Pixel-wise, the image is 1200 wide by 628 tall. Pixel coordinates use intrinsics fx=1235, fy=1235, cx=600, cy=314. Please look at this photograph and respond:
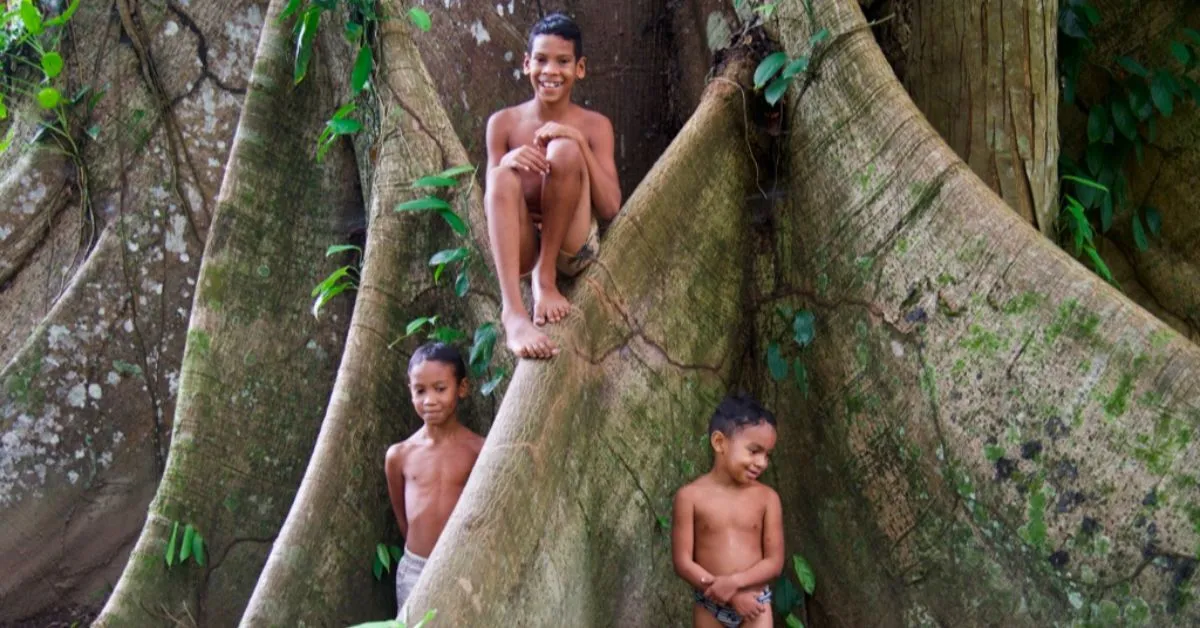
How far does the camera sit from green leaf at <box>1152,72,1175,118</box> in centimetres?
515

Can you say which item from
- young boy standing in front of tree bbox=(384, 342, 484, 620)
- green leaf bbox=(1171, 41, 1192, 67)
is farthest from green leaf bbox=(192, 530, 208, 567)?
green leaf bbox=(1171, 41, 1192, 67)

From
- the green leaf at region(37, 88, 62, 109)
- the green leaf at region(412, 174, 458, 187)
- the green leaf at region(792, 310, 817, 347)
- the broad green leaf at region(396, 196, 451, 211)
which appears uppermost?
the green leaf at region(37, 88, 62, 109)

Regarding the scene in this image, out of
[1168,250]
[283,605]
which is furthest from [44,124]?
[1168,250]

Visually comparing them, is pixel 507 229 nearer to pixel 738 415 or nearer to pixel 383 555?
pixel 738 415

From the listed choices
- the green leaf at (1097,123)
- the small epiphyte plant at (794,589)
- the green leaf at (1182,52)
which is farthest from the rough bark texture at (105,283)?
the green leaf at (1182,52)

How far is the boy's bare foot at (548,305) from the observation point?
3.51 meters

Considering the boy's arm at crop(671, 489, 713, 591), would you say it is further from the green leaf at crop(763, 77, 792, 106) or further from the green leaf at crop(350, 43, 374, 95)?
the green leaf at crop(350, 43, 374, 95)

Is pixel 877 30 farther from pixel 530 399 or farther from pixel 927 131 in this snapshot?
pixel 530 399

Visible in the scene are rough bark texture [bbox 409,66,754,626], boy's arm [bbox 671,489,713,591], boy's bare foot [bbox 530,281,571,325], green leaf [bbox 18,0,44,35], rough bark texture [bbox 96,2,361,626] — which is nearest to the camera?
rough bark texture [bbox 409,66,754,626]

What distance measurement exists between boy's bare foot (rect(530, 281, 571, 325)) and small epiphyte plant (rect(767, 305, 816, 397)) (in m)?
0.77

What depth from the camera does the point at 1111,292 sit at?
342 centimetres

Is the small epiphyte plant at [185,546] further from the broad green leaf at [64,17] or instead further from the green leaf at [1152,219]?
the green leaf at [1152,219]

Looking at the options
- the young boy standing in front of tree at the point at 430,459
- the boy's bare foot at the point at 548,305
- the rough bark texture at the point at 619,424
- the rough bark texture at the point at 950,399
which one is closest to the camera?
the rough bark texture at the point at 619,424

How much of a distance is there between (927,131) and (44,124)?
145 inches
